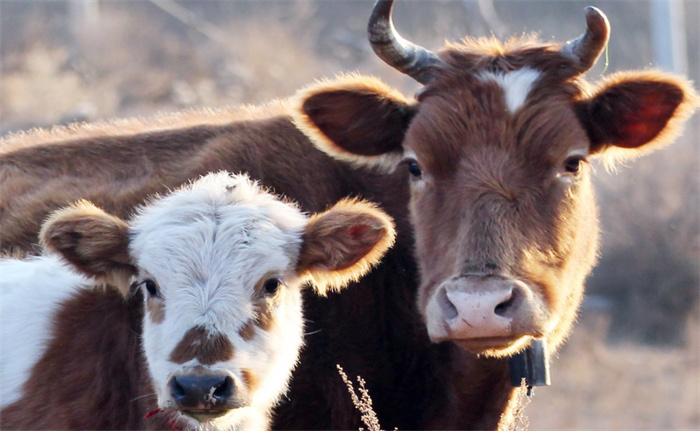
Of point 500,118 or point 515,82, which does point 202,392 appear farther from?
point 515,82

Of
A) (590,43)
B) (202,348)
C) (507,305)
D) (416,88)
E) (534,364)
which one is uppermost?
(416,88)

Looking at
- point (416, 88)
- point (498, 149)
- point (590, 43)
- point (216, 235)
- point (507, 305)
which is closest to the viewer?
point (507, 305)

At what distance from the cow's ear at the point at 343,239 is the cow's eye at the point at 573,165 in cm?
103

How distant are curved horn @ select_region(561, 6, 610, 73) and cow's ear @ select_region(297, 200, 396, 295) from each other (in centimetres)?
144

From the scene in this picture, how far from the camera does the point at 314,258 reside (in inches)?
196

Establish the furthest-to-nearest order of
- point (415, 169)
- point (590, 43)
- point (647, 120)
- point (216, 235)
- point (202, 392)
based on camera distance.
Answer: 1. point (647, 120)
2. point (415, 169)
3. point (590, 43)
4. point (216, 235)
5. point (202, 392)

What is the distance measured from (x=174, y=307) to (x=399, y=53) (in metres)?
2.04

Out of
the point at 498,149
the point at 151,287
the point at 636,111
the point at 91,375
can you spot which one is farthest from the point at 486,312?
the point at 91,375

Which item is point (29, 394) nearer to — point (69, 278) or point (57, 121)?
point (69, 278)

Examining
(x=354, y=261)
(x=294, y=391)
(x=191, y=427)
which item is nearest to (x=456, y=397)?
(x=294, y=391)

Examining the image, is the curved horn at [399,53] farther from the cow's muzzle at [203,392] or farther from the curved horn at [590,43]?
the cow's muzzle at [203,392]

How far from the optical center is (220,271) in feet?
15.2

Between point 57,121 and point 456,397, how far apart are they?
1040cm

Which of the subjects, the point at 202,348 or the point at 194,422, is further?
the point at 194,422
